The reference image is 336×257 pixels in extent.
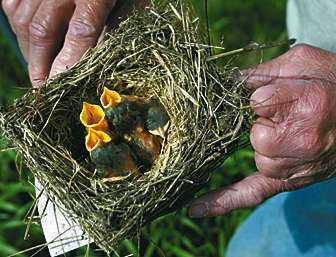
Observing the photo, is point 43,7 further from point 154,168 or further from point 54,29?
point 154,168

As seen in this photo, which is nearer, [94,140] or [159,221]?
[94,140]

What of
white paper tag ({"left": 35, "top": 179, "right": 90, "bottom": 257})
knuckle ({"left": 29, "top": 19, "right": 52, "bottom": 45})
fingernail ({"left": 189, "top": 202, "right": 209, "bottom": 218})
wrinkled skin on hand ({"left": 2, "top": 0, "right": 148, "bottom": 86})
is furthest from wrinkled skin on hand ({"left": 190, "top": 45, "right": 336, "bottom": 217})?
knuckle ({"left": 29, "top": 19, "right": 52, "bottom": 45})

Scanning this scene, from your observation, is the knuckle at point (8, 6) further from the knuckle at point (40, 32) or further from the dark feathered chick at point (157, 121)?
the dark feathered chick at point (157, 121)

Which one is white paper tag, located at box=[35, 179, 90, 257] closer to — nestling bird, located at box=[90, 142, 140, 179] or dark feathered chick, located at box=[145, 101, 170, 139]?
nestling bird, located at box=[90, 142, 140, 179]

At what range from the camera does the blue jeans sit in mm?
2059

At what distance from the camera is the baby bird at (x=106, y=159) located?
1.53 m

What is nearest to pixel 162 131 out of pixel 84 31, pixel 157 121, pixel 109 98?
pixel 157 121

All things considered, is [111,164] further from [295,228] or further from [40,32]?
[295,228]

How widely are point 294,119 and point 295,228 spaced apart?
0.76 metres

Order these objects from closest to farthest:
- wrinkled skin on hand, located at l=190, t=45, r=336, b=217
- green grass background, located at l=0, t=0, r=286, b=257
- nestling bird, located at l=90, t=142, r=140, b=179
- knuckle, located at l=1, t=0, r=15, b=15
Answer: wrinkled skin on hand, located at l=190, t=45, r=336, b=217, nestling bird, located at l=90, t=142, r=140, b=179, knuckle, located at l=1, t=0, r=15, b=15, green grass background, located at l=0, t=0, r=286, b=257

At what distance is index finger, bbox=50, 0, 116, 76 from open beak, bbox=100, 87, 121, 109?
0.10 meters

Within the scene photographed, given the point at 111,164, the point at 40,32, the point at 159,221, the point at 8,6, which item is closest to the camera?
the point at 111,164

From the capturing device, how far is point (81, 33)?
159cm

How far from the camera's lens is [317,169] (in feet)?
4.87
